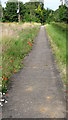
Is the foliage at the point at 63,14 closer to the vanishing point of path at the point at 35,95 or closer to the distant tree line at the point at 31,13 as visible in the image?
the distant tree line at the point at 31,13

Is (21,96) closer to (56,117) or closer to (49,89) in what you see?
(49,89)

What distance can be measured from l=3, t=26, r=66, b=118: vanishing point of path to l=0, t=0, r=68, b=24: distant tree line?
9.57m

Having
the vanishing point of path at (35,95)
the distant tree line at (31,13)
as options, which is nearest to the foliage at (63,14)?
the distant tree line at (31,13)

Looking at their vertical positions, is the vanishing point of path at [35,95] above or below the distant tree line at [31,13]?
below

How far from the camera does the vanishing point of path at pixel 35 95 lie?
422 centimetres

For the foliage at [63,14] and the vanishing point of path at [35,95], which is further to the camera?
the foliage at [63,14]

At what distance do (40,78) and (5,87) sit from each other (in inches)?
55.3

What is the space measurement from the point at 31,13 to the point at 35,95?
215 ft

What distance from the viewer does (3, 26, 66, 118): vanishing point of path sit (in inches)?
166

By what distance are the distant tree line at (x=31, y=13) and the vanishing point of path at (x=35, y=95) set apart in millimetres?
9565

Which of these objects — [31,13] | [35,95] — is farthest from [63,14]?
[31,13]

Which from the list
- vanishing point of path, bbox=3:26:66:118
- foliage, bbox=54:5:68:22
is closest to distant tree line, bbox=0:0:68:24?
foliage, bbox=54:5:68:22

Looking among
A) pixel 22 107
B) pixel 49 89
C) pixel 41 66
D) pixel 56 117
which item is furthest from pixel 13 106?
pixel 41 66

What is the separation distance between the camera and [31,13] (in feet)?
226
